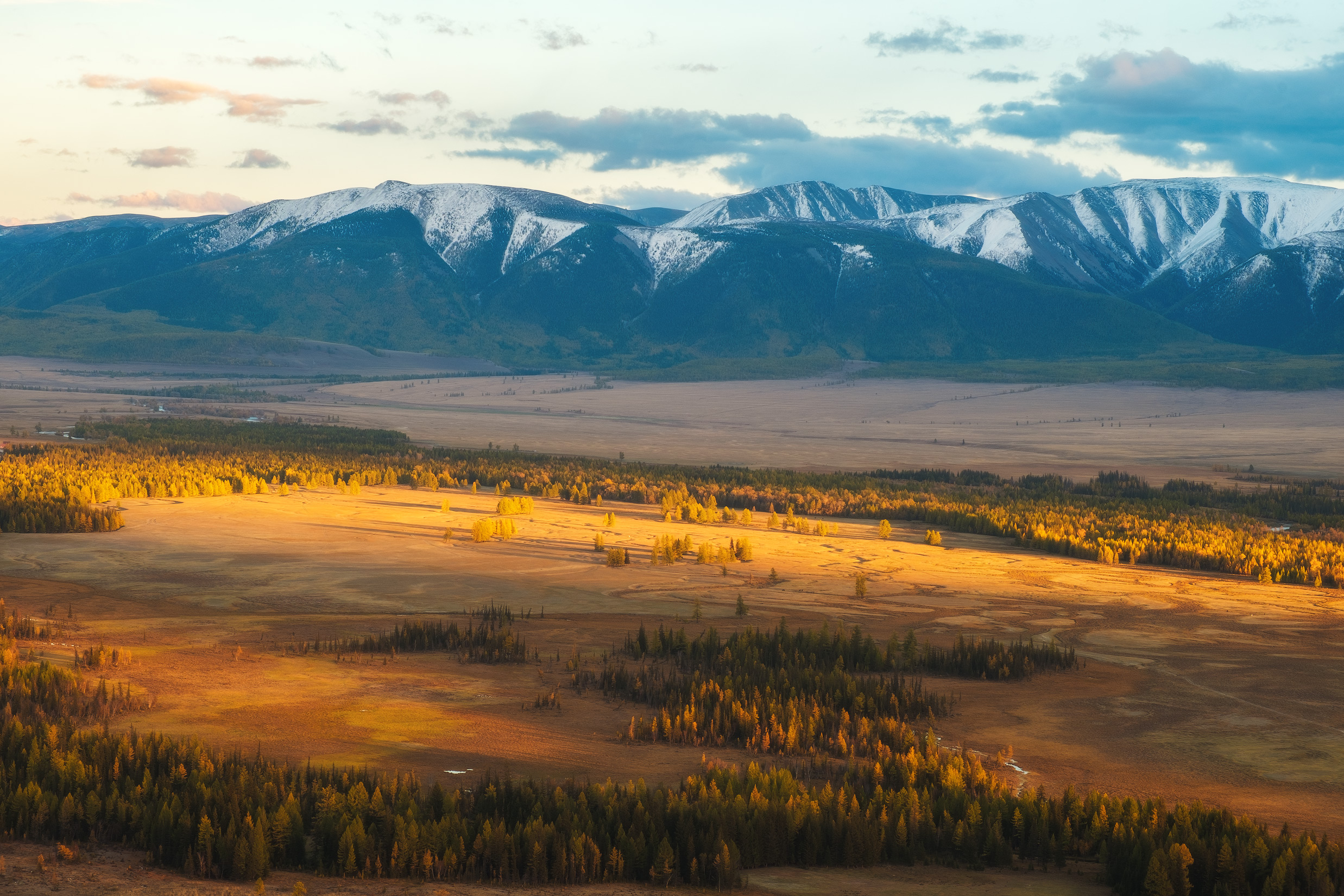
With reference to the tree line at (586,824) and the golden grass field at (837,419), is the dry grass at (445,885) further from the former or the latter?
the golden grass field at (837,419)

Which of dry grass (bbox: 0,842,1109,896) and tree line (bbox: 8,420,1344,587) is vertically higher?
tree line (bbox: 8,420,1344,587)

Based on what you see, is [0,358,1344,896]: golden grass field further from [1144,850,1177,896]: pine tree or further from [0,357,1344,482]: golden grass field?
[0,357,1344,482]: golden grass field

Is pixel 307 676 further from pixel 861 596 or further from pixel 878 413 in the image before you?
pixel 878 413

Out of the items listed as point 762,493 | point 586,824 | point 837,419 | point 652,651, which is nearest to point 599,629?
point 652,651

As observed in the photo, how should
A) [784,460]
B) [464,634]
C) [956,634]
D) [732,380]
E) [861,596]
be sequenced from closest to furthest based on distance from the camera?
[464,634] < [956,634] < [861,596] < [784,460] < [732,380]

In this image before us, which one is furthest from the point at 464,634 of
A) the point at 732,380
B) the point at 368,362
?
the point at 368,362

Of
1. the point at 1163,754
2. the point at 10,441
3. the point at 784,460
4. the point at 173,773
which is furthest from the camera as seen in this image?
the point at 784,460

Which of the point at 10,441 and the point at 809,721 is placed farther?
the point at 10,441

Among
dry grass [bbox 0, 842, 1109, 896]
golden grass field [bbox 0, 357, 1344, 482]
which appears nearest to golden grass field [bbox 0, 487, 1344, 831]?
dry grass [bbox 0, 842, 1109, 896]
